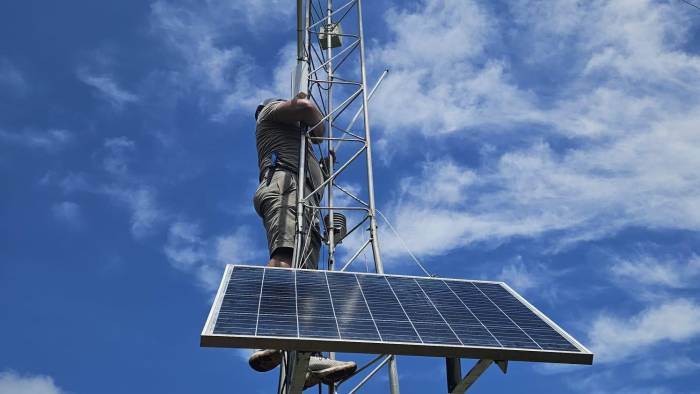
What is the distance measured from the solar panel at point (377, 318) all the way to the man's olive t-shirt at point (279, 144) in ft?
7.89

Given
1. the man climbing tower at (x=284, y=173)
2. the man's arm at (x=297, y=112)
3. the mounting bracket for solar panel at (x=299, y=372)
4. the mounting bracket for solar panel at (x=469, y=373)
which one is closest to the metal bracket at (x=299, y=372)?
the mounting bracket for solar panel at (x=299, y=372)

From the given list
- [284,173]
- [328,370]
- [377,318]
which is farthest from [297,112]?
[377,318]

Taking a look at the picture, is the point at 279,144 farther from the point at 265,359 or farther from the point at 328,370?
the point at 328,370

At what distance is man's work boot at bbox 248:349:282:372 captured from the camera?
7.08m

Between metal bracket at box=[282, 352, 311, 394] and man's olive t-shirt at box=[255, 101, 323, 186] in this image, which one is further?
man's olive t-shirt at box=[255, 101, 323, 186]

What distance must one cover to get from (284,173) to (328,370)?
306 centimetres

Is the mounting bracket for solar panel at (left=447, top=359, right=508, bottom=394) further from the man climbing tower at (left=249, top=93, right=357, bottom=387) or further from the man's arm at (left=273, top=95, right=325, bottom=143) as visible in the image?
the man's arm at (left=273, top=95, right=325, bottom=143)

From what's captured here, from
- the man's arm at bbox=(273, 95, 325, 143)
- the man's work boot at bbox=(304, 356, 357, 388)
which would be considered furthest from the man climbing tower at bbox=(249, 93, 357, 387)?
the man's work boot at bbox=(304, 356, 357, 388)

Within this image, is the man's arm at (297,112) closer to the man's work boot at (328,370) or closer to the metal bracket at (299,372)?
the man's work boot at (328,370)

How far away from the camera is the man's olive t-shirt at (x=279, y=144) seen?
9.49 m

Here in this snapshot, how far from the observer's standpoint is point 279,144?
9562mm

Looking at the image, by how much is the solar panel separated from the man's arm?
9.13 feet

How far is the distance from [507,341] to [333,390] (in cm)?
209

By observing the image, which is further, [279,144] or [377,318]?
[279,144]
